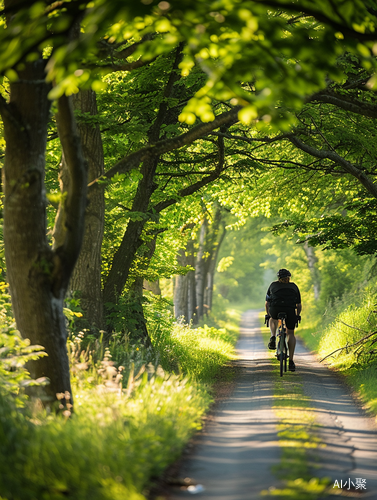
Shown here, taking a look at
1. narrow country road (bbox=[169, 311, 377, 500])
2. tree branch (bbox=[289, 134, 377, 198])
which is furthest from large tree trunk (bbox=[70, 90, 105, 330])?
tree branch (bbox=[289, 134, 377, 198])

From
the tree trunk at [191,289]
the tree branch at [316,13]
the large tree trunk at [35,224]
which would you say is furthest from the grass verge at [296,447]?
the tree trunk at [191,289]

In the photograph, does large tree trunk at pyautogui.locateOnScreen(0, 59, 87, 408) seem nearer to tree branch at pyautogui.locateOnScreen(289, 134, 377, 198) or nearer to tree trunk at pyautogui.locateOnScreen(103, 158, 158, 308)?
tree trunk at pyautogui.locateOnScreen(103, 158, 158, 308)

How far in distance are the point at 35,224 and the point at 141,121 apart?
6.79 metres

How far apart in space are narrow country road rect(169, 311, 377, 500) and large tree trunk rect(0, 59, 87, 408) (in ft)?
6.42

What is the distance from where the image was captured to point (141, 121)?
12438 mm

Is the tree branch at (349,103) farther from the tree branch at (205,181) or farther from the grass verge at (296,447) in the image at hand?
the grass verge at (296,447)

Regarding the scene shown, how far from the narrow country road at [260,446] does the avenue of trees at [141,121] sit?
2.04 meters

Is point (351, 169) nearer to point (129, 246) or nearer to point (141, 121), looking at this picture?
point (141, 121)

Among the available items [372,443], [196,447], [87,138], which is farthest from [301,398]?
[87,138]

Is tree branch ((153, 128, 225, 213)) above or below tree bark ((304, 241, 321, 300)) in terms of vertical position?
above

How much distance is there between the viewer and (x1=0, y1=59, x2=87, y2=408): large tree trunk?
6141 millimetres

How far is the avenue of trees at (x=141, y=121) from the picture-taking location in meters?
4.50

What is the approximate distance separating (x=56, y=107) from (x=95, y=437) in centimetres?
364

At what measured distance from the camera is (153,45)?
496 cm
